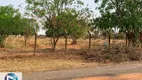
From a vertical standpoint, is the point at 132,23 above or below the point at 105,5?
below

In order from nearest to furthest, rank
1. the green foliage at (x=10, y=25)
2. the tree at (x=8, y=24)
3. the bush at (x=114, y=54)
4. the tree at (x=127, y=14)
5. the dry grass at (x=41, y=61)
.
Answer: the dry grass at (x=41, y=61), the bush at (x=114, y=54), the tree at (x=127, y=14), the green foliage at (x=10, y=25), the tree at (x=8, y=24)

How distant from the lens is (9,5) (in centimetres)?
3272

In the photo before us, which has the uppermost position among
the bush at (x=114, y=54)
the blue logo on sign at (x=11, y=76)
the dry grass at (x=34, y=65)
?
the blue logo on sign at (x=11, y=76)

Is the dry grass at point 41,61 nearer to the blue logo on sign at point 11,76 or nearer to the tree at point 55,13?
the tree at point 55,13

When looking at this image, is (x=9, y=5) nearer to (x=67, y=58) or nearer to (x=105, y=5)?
(x=105, y=5)

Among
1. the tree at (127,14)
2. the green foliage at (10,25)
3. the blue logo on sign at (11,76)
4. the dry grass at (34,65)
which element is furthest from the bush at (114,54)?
the blue logo on sign at (11,76)

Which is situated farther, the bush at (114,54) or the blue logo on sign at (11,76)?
the bush at (114,54)

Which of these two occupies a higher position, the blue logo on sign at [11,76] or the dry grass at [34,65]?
the blue logo on sign at [11,76]

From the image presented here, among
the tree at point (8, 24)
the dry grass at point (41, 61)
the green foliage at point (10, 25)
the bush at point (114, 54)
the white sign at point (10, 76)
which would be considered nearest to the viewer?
the white sign at point (10, 76)

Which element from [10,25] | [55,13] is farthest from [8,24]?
[55,13]

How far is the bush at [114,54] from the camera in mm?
17875

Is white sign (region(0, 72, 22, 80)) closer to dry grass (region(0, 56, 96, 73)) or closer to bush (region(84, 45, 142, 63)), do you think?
dry grass (region(0, 56, 96, 73))

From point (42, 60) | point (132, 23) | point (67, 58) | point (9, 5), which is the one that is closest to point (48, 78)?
point (42, 60)

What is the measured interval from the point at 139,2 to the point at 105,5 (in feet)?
9.75
